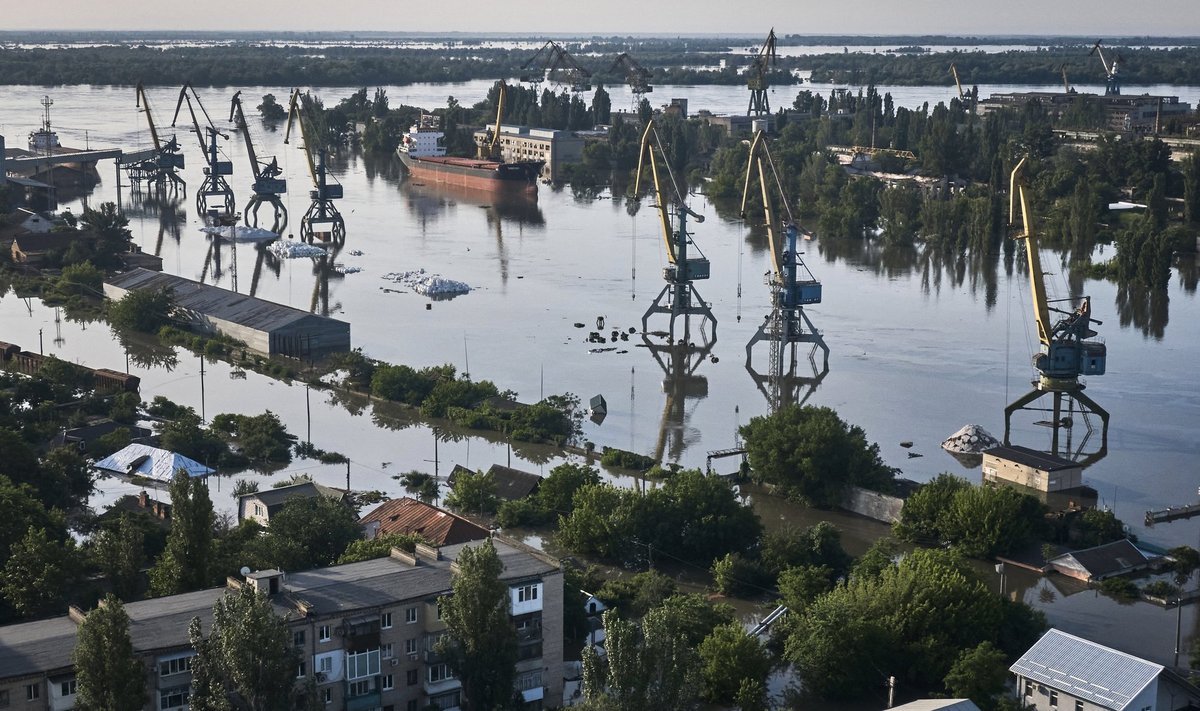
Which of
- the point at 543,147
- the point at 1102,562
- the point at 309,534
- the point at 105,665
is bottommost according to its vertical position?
the point at 1102,562

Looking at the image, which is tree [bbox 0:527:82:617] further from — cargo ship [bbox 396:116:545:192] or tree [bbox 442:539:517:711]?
cargo ship [bbox 396:116:545:192]

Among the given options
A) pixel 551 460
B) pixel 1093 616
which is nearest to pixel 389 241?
pixel 551 460

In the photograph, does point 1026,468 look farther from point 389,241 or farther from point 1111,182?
point 1111,182

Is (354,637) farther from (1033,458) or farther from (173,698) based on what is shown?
(1033,458)

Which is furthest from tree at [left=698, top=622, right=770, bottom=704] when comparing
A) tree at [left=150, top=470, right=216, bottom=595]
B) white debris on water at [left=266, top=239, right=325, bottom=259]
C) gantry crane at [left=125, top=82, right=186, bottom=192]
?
gantry crane at [left=125, top=82, right=186, bottom=192]

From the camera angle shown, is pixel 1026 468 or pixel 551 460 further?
pixel 551 460

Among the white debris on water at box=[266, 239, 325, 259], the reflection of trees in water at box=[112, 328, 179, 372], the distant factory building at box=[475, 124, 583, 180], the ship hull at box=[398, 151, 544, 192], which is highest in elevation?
the distant factory building at box=[475, 124, 583, 180]

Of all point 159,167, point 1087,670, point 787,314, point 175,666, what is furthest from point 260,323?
point 159,167
